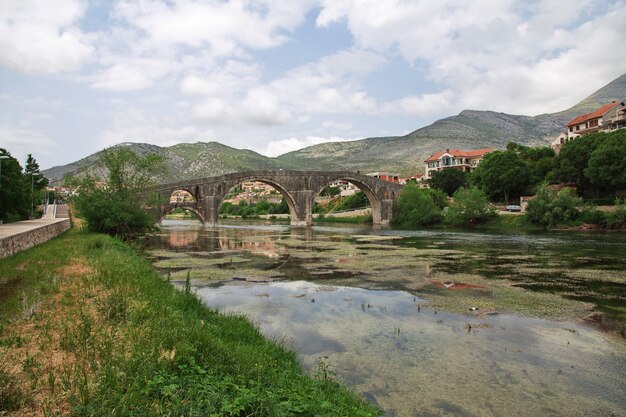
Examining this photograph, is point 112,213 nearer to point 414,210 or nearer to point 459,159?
point 414,210

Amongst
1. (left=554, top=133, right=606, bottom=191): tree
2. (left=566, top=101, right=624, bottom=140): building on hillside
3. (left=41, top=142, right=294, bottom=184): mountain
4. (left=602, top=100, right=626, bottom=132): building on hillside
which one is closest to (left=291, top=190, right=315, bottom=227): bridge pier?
(left=554, top=133, right=606, bottom=191): tree

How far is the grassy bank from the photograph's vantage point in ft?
13.0

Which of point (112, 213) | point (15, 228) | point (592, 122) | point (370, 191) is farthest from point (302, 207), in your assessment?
point (592, 122)

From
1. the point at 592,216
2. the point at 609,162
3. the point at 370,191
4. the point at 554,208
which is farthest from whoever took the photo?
the point at 370,191

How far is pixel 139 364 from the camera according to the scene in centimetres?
475

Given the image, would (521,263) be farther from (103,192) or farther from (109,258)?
(103,192)

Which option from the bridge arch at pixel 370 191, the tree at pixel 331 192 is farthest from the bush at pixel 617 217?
the tree at pixel 331 192

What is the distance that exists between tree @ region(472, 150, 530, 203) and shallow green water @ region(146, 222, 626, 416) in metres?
39.4

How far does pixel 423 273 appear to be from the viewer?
659 inches

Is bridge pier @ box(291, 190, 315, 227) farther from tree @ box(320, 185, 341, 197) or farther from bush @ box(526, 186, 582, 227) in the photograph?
tree @ box(320, 185, 341, 197)

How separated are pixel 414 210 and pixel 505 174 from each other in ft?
42.8

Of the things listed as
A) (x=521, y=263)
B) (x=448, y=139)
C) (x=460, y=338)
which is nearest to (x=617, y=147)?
(x=521, y=263)

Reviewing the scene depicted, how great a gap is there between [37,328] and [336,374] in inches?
179

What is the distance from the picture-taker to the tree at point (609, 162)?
4316 cm
